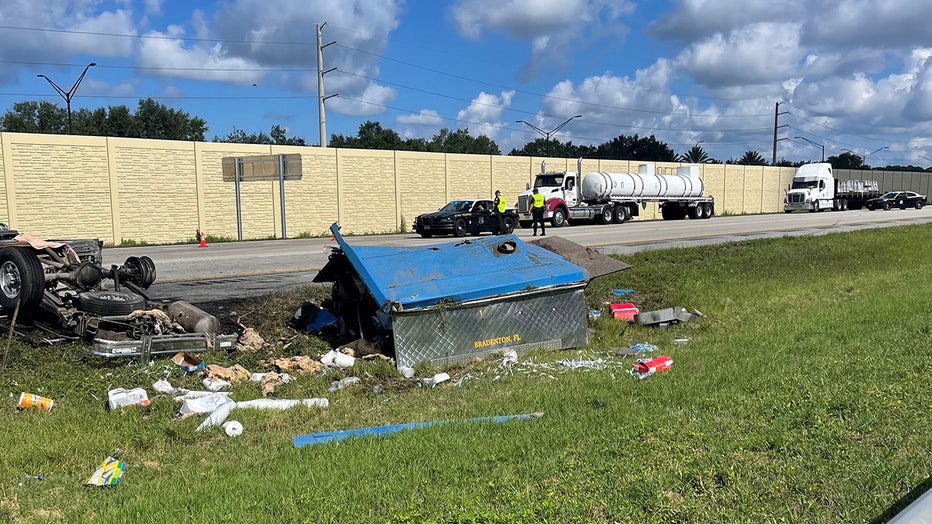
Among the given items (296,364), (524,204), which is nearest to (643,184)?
(524,204)

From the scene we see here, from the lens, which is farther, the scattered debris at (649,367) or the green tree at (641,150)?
the green tree at (641,150)

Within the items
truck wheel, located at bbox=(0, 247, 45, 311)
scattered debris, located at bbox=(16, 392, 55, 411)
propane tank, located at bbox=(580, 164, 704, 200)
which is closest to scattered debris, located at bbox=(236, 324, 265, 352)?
scattered debris, located at bbox=(16, 392, 55, 411)

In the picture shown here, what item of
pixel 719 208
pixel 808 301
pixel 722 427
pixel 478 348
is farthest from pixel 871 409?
pixel 719 208

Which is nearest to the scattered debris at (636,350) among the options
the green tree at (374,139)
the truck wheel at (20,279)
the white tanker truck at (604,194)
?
the truck wheel at (20,279)

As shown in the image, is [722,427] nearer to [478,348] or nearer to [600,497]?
[600,497]

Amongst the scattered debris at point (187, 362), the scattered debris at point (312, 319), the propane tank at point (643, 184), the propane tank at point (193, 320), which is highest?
the propane tank at point (643, 184)

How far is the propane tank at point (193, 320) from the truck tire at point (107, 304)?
46 centimetres

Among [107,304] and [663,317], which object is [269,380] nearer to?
Answer: [107,304]

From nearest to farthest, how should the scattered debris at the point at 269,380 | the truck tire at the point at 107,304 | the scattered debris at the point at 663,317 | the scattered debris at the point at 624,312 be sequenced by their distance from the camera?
the scattered debris at the point at 269,380, the truck tire at the point at 107,304, the scattered debris at the point at 663,317, the scattered debris at the point at 624,312

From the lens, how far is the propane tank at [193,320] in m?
7.80

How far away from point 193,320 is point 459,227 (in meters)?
19.3

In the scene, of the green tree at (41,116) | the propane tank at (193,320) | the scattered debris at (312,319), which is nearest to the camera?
the propane tank at (193,320)

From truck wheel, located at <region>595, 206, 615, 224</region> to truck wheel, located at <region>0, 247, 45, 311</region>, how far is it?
30.4 meters

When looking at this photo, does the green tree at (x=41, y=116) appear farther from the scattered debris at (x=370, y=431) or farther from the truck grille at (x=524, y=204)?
the scattered debris at (x=370, y=431)
